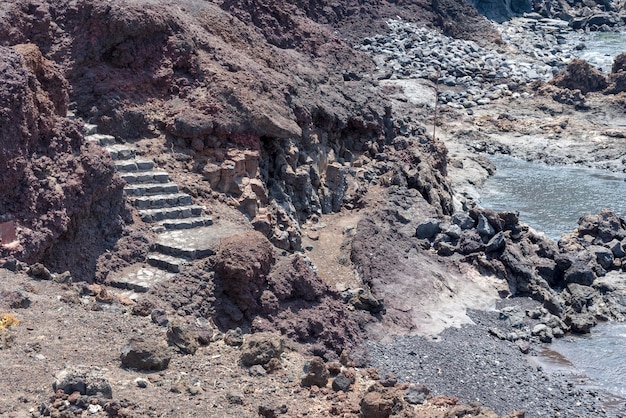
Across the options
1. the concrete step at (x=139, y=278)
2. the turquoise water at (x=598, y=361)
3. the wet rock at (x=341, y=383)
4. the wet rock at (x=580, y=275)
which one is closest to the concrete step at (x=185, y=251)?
the concrete step at (x=139, y=278)

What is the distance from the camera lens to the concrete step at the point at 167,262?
1267cm

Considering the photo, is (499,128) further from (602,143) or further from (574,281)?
(574,281)

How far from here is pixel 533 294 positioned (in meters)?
17.0

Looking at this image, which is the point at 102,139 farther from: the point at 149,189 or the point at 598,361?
the point at 598,361

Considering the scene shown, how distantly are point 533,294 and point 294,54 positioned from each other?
30.9 feet

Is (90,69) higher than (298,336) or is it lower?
higher

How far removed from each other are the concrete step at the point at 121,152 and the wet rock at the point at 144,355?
573 cm

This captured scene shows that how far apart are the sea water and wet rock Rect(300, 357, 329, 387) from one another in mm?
5105

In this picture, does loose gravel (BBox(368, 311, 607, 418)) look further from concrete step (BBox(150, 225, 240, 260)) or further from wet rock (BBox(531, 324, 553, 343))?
concrete step (BBox(150, 225, 240, 260))

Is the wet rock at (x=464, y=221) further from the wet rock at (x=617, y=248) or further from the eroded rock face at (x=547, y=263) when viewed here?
the wet rock at (x=617, y=248)

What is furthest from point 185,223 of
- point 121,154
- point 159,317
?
point 159,317

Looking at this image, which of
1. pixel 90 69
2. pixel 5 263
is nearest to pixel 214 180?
pixel 90 69

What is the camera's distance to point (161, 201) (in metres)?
14.3

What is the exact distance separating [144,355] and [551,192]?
62.0 feet
